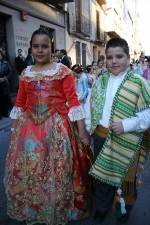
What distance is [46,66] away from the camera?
1.83m

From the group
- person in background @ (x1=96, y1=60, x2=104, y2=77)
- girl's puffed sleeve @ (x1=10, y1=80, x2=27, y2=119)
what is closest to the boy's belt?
girl's puffed sleeve @ (x1=10, y1=80, x2=27, y2=119)

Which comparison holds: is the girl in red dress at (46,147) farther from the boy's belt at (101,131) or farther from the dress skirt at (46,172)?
the boy's belt at (101,131)

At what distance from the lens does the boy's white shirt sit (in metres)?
1.55

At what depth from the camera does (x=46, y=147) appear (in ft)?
5.82

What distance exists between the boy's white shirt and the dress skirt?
0.22 metres

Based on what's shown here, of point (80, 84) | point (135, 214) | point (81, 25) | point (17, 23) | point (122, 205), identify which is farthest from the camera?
point (81, 25)

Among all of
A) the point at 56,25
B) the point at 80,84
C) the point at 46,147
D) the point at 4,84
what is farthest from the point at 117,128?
the point at 56,25

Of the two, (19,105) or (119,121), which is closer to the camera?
(119,121)

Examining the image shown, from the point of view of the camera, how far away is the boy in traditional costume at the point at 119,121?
5.16 feet

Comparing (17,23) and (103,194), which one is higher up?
(17,23)

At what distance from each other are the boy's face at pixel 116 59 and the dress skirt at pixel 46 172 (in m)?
0.61

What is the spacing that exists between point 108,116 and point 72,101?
0.34 metres

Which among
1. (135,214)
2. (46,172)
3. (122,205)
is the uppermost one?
(46,172)

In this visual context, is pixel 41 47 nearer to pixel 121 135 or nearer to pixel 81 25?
pixel 121 135
